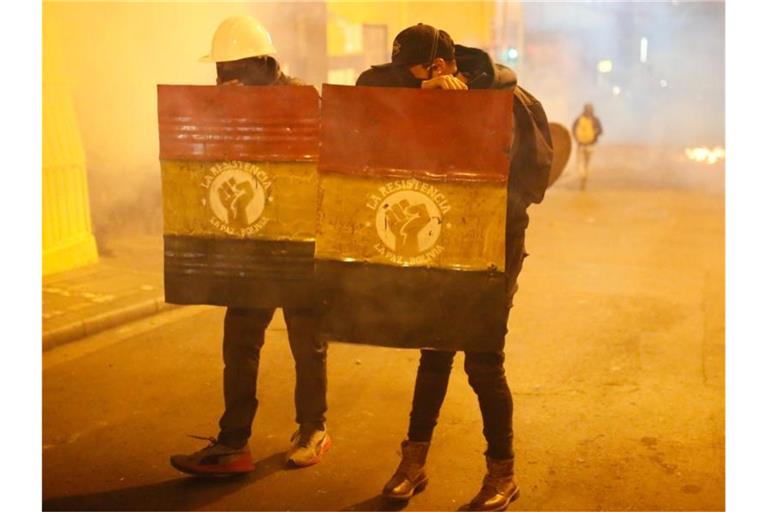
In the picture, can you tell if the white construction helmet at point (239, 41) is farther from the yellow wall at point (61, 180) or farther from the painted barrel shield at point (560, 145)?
the yellow wall at point (61, 180)

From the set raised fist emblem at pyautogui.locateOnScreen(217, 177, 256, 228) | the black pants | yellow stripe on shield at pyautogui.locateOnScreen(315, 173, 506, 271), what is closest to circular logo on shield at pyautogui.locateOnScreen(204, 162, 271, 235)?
raised fist emblem at pyautogui.locateOnScreen(217, 177, 256, 228)

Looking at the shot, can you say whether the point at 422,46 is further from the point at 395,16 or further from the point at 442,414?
the point at 395,16

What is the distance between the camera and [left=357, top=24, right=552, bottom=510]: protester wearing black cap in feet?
9.27

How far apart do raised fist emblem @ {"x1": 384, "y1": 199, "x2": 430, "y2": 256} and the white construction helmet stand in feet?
3.04

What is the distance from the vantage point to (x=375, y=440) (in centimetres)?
398

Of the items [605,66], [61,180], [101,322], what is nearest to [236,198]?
[101,322]

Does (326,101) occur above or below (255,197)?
above

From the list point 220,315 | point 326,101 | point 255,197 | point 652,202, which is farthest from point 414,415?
point 652,202

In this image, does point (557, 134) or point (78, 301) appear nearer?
point (557, 134)

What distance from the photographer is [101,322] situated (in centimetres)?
596

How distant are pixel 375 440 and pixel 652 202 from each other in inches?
411

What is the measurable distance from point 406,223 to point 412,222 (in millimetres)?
19
